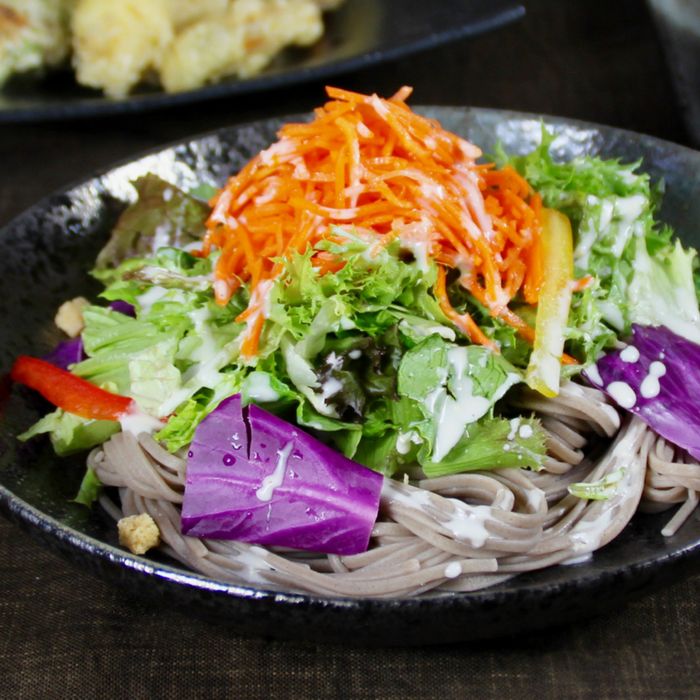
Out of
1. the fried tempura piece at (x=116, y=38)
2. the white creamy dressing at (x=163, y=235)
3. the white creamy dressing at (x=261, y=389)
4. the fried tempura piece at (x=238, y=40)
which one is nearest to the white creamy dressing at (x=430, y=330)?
the white creamy dressing at (x=261, y=389)

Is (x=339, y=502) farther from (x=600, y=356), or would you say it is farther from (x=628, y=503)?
(x=600, y=356)

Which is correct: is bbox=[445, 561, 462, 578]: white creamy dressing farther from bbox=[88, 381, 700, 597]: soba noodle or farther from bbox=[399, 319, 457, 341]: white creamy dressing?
bbox=[399, 319, 457, 341]: white creamy dressing

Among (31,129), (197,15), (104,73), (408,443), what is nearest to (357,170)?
(408,443)

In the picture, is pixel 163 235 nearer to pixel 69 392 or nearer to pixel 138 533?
pixel 69 392

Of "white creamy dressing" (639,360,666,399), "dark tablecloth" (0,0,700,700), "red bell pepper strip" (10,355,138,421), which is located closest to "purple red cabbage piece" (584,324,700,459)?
"white creamy dressing" (639,360,666,399)

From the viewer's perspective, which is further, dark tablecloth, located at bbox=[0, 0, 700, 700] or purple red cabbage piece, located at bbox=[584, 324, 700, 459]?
purple red cabbage piece, located at bbox=[584, 324, 700, 459]

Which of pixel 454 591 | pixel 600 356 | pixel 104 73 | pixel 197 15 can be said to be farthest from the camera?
pixel 197 15

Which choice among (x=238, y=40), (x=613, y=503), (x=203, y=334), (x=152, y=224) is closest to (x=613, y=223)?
→ (x=613, y=503)
